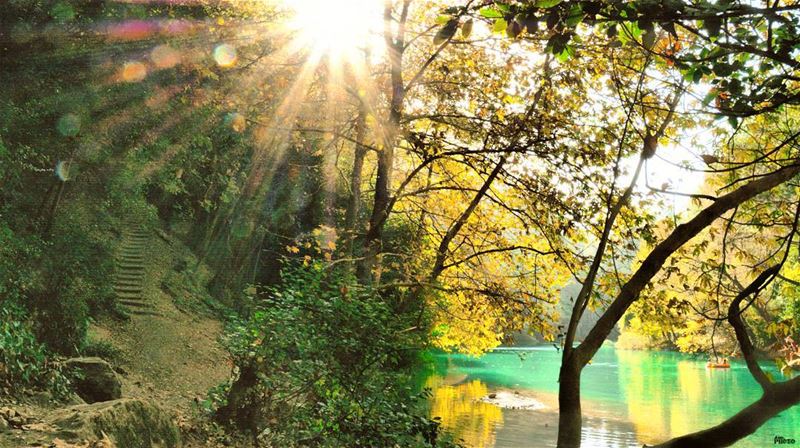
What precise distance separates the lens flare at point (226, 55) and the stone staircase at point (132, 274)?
33.7 ft

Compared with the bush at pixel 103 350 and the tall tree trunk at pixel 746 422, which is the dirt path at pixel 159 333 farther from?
the tall tree trunk at pixel 746 422

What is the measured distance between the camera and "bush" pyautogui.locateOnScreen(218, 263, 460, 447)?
689 centimetres

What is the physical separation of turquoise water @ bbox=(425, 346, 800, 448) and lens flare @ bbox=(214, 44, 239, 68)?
19.4ft

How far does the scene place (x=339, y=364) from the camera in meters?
7.00

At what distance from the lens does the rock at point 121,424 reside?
6.29 m

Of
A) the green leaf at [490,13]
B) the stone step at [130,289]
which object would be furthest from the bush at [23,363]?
the stone step at [130,289]

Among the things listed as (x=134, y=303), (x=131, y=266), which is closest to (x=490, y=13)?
(x=134, y=303)

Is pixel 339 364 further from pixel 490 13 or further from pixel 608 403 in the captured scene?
pixel 608 403

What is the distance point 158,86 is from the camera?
11.6 metres

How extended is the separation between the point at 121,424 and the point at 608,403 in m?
22.2

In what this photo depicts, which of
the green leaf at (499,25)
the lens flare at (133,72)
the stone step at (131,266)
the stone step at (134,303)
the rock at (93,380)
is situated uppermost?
the lens flare at (133,72)

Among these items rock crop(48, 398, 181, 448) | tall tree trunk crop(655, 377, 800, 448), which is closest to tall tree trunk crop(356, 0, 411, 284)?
rock crop(48, 398, 181, 448)

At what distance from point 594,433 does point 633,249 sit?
1366cm

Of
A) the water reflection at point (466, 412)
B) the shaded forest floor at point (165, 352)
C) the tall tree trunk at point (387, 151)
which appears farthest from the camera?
the water reflection at point (466, 412)
